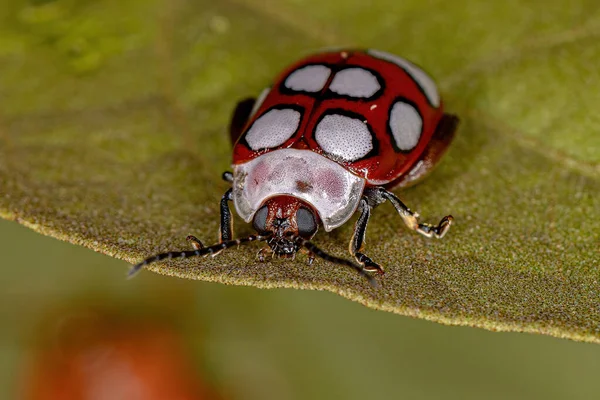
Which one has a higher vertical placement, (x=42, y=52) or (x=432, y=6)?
(x=432, y=6)

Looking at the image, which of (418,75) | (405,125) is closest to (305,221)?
(405,125)

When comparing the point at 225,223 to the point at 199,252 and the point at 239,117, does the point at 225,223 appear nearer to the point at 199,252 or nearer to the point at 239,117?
the point at 199,252

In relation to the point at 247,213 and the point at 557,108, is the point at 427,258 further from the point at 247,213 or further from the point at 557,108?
the point at 557,108

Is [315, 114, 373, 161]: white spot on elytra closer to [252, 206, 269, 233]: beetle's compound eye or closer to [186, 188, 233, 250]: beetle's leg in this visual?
[252, 206, 269, 233]: beetle's compound eye

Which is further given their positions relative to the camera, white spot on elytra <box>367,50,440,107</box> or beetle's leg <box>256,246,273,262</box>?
white spot on elytra <box>367,50,440,107</box>

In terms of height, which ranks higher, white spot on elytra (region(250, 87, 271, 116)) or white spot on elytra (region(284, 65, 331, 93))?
white spot on elytra (region(284, 65, 331, 93))

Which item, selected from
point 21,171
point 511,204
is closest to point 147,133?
point 21,171

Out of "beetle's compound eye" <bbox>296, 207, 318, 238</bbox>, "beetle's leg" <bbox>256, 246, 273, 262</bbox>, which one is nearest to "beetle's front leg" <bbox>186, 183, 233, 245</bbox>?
"beetle's leg" <bbox>256, 246, 273, 262</bbox>
